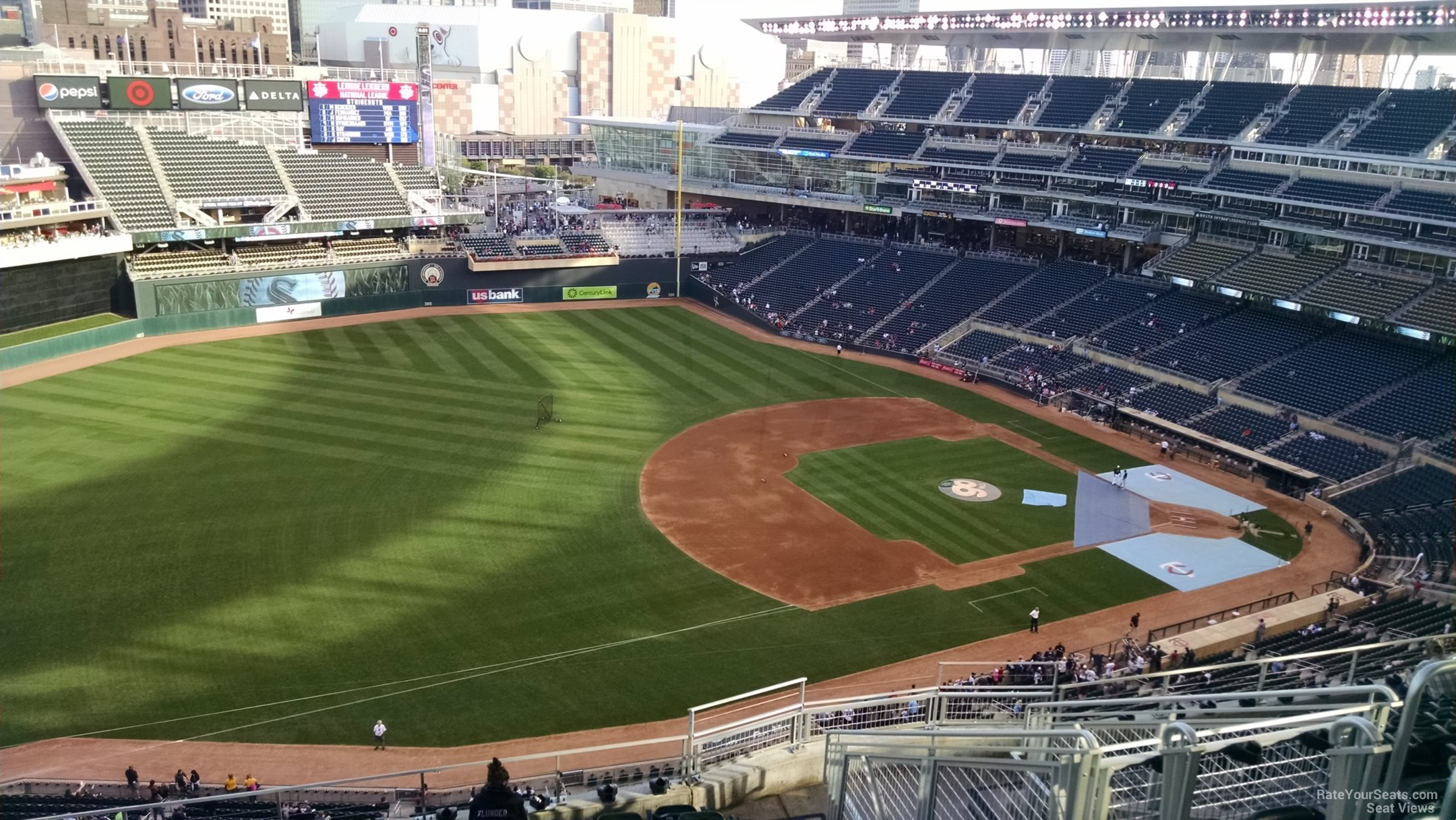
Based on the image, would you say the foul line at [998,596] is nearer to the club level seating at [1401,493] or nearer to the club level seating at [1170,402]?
the club level seating at [1401,493]

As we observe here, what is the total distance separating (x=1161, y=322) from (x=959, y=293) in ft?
36.4

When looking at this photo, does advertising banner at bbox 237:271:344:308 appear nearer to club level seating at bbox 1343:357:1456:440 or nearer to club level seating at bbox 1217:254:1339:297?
club level seating at bbox 1217:254:1339:297

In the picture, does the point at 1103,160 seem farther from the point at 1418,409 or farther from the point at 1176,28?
the point at 1418,409

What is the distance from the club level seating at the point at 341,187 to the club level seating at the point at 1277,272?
1689 inches

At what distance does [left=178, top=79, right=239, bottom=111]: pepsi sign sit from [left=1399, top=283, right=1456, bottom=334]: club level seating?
2204 inches

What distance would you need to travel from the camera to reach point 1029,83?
2333 inches

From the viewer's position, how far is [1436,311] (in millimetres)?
36562

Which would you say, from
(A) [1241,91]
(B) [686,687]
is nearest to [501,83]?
(A) [1241,91]

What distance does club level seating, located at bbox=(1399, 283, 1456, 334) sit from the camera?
3578cm

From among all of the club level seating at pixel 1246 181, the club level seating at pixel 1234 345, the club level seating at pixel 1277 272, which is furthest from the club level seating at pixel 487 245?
the club level seating at pixel 1277 272

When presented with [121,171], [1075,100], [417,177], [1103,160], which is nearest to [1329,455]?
[1103,160]

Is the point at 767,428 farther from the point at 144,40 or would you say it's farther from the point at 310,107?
the point at 144,40

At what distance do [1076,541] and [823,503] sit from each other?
758cm

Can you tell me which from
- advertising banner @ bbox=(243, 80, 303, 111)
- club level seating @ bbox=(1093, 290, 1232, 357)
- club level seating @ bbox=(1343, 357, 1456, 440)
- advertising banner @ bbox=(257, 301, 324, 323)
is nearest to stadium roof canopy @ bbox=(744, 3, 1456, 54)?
club level seating @ bbox=(1093, 290, 1232, 357)
